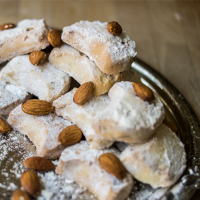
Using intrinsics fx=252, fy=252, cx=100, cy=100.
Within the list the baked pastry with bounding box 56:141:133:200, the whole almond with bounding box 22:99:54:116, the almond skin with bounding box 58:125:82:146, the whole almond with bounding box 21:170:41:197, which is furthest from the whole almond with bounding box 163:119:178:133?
the whole almond with bounding box 21:170:41:197

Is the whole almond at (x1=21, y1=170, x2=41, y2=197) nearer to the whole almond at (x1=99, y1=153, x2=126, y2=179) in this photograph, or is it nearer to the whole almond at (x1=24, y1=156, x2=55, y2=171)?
the whole almond at (x1=24, y1=156, x2=55, y2=171)

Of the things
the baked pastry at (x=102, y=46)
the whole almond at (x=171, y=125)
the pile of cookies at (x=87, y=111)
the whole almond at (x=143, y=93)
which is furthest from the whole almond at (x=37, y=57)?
the whole almond at (x=171, y=125)

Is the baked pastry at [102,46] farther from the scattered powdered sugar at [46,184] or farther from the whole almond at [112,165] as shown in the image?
the scattered powdered sugar at [46,184]

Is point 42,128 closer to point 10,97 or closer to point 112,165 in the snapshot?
point 10,97

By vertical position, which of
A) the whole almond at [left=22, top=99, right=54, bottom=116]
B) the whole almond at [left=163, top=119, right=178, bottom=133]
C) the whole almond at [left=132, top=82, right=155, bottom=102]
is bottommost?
the whole almond at [left=163, top=119, right=178, bottom=133]

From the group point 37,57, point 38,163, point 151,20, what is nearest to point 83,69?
point 37,57

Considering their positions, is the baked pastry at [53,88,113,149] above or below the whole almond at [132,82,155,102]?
below

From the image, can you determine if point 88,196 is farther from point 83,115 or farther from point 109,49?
point 109,49
